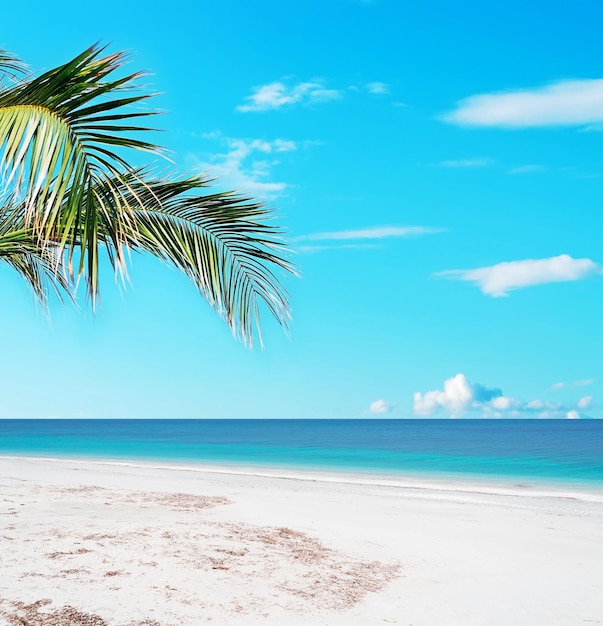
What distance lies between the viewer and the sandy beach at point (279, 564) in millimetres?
4965

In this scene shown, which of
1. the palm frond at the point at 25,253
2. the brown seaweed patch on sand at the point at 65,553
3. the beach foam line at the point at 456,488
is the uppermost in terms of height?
the palm frond at the point at 25,253

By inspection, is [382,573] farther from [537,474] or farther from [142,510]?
[537,474]

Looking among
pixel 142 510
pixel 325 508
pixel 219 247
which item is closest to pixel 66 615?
pixel 219 247

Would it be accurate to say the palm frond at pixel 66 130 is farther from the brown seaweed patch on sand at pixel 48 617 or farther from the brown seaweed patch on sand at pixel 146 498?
the brown seaweed patch on sand at pixel 146 498

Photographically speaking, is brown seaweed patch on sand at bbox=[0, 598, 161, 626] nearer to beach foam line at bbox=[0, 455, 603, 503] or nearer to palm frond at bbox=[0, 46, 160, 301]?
palm frond at bbox=[0, 46, 160, 301]

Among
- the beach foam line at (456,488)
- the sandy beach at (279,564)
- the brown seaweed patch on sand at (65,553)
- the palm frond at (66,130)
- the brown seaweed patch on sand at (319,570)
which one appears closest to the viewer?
the palm frond at (66,130)

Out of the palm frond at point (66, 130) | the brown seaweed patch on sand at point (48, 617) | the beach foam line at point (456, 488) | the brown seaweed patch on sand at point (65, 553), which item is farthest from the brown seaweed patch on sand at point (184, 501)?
the palm frond at point (66, 130)

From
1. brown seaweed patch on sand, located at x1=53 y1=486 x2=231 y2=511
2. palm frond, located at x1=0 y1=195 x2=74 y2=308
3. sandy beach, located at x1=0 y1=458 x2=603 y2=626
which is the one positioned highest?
palm frond, located at x1=0 y1=195 x2=74 y2=308

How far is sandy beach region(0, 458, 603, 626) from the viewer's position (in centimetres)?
496

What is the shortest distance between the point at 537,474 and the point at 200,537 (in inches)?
826

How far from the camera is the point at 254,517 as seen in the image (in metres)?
9.84

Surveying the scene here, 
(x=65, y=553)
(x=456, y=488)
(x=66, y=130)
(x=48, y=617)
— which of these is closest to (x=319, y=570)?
(x=65, y=553)

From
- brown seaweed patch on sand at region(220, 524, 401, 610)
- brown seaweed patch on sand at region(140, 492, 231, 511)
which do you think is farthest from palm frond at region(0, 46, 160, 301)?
brown seaweed patch on sand at region(140, 492, 231, 511)

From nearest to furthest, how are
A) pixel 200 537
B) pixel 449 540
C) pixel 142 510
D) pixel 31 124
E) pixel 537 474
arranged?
pixel 31 124 < pixel 200 537 < pixel 449 540 < pixel 142 510 < pixel 537 474
